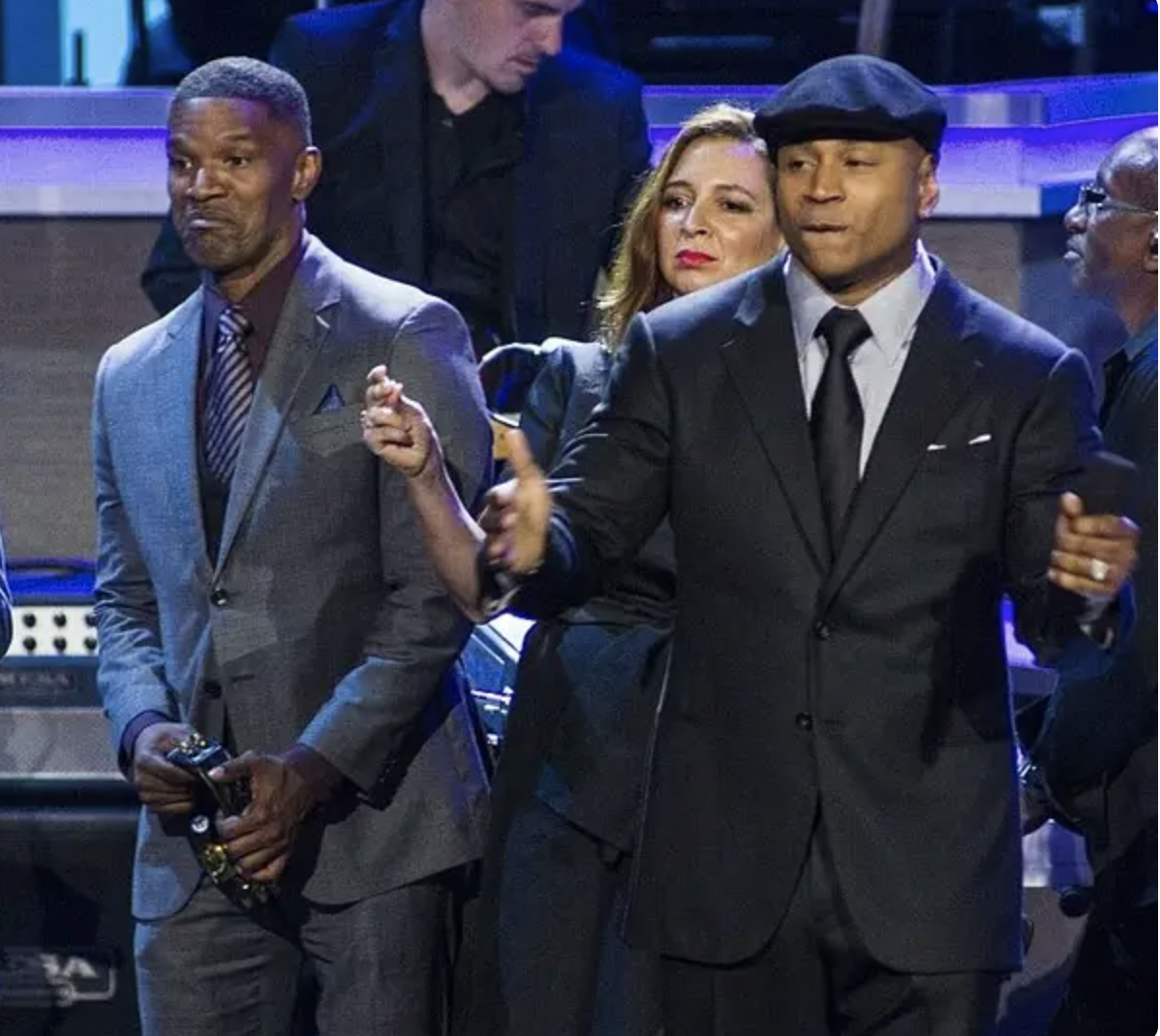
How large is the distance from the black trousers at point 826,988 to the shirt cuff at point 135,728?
832 mm

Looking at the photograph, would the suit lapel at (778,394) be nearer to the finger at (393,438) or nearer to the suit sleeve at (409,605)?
the finger at (393,438)

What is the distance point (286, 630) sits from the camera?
9.18ft

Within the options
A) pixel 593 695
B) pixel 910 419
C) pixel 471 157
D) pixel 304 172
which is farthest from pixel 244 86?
pixel 910 419

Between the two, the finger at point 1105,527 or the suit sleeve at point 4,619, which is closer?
the finger at point 1105,527

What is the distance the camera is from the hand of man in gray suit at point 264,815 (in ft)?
8.83

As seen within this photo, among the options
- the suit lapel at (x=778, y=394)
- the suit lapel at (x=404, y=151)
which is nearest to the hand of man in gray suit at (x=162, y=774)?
the suit lapel at (x=778, y=394)

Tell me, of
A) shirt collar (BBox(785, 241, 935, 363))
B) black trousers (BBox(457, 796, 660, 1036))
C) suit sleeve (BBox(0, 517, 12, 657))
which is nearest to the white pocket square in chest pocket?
shirt collar (BBox(785, 241, 935, 363))

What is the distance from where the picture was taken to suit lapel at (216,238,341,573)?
278 cm

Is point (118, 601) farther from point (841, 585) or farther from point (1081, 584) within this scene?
point (1081, 584)

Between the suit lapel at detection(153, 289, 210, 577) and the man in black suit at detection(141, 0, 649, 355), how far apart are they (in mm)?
897

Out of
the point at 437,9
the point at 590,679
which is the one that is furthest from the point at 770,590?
the point at 437,9

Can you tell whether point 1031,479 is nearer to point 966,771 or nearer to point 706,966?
point 966,771

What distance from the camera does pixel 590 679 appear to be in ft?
9.37

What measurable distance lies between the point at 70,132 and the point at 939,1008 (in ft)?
7.95
